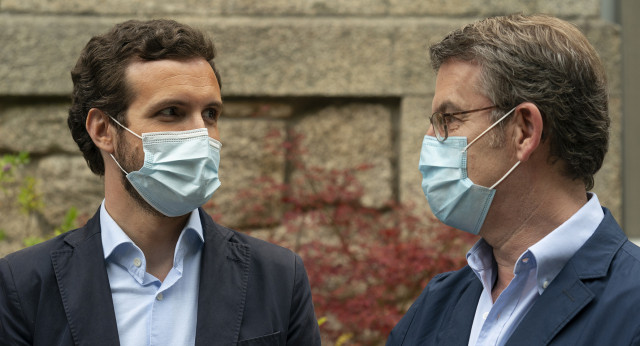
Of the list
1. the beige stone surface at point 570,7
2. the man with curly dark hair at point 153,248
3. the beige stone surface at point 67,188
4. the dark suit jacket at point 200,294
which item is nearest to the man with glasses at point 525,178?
the dark suit jacket at point 200,294

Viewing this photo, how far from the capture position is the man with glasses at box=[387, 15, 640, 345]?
2031 mm

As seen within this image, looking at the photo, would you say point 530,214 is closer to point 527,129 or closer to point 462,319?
point 527,129

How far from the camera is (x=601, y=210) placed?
2.19 m

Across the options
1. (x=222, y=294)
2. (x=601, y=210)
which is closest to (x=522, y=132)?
(x=601, y=210)

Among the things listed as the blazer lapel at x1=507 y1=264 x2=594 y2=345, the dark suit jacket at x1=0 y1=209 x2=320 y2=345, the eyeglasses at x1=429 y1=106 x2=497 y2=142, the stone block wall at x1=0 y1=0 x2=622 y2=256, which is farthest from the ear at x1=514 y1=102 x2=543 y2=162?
the stone block wall at x1=0 y1=0 x2=622 y2=256

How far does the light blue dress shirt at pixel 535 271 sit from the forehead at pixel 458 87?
0.44 meters

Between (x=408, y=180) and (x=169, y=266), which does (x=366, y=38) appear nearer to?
(x=408, y=180)

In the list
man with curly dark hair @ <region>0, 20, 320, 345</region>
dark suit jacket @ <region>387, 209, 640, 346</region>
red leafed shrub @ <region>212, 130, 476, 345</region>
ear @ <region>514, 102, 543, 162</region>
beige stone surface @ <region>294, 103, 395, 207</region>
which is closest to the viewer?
dark suit jacket @ <region>387, 209, 640, 346</region>

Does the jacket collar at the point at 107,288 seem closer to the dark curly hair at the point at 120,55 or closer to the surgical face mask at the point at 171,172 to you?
the surgical face mask at the point at 171,172

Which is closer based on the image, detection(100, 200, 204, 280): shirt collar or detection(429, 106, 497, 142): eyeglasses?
detection(429, 106, 497, 142): eyeglasses

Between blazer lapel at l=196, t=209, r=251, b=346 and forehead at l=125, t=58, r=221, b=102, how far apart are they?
45cm

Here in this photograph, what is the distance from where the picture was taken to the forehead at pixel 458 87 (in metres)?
2.25

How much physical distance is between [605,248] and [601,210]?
0.17 metres

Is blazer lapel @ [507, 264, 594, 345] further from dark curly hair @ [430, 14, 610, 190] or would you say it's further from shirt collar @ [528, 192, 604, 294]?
dark curly hair @ [430, 14, 610, 190]
